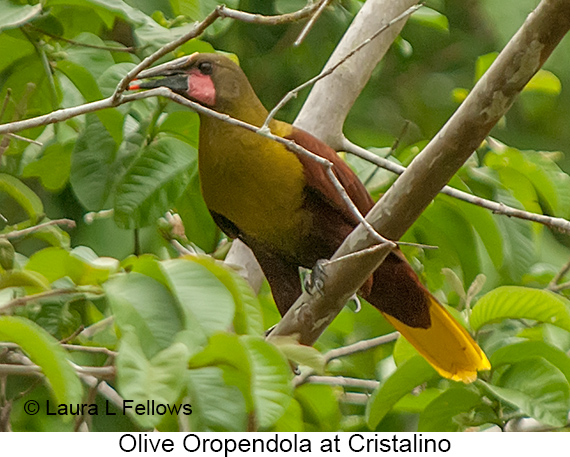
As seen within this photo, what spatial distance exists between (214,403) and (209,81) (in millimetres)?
1006

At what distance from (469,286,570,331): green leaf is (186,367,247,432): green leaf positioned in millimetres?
594

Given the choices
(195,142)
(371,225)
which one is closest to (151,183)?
(195,142)

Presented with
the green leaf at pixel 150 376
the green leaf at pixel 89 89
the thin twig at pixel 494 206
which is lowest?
the green leaf at pixel 89 89

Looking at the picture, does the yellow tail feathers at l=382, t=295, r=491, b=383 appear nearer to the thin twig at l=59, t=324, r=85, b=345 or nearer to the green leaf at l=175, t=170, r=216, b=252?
the green leaf at l=175, t=170, r=216, b=252

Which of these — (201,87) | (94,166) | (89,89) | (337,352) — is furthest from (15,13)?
(337,352)

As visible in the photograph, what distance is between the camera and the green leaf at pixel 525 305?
1511 millimetres

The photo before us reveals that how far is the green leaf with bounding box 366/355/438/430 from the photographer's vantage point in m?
1.52

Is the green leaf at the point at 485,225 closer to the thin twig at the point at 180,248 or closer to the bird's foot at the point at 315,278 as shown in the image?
the bird's foot at the point at 315,278

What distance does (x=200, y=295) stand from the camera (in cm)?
118

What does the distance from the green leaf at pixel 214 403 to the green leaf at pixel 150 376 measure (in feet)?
0.13

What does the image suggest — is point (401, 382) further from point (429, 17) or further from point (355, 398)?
point (429, 17)

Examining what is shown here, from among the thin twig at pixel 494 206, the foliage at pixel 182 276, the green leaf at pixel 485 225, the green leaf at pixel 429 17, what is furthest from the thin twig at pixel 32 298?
the green leaf at pixel 429 17
